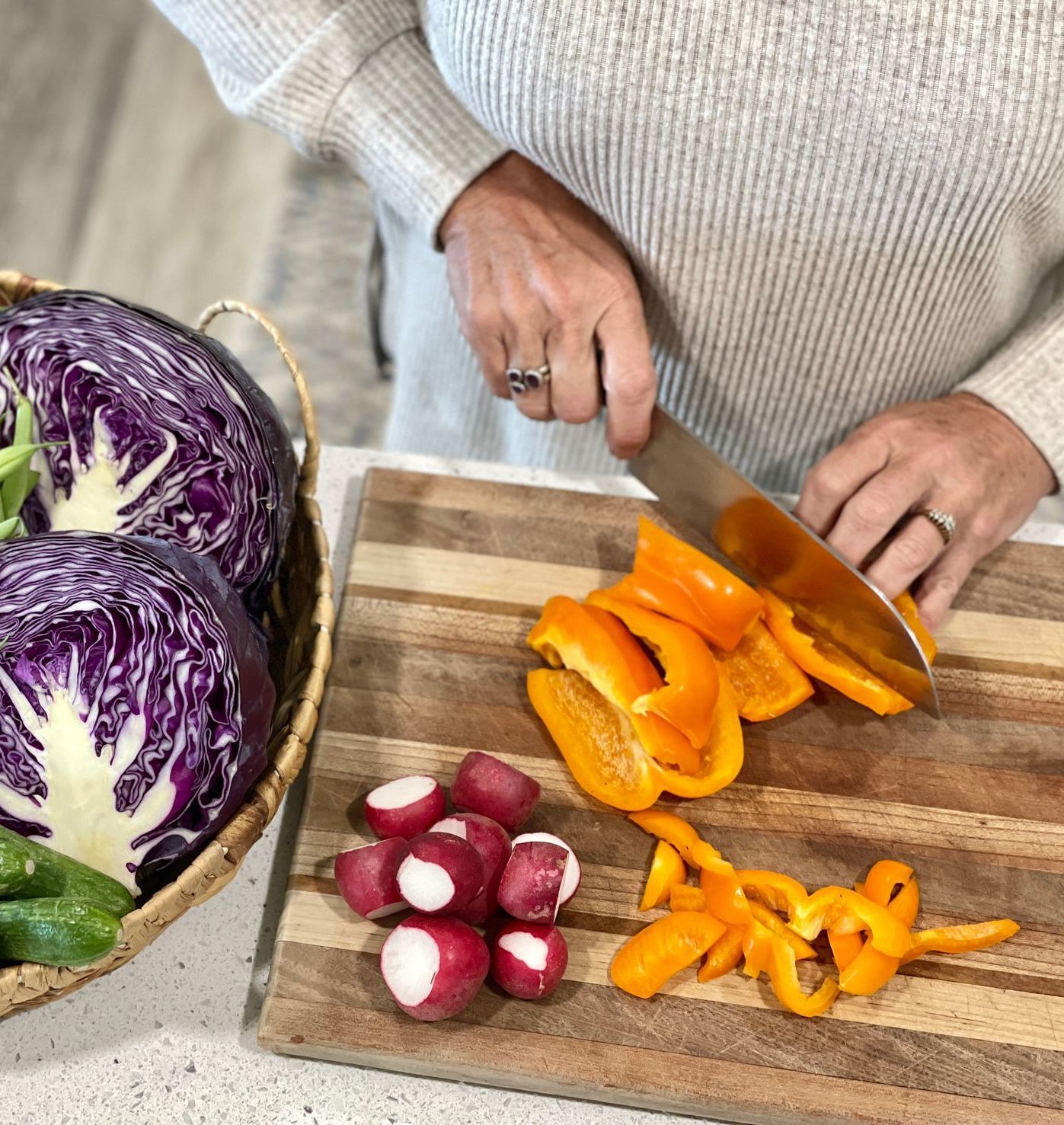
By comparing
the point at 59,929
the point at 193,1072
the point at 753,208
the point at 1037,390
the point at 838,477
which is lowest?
the point at 193,1072

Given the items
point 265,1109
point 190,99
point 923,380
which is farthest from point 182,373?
point 190,99

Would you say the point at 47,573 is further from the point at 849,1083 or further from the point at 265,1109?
the point at 849,1083

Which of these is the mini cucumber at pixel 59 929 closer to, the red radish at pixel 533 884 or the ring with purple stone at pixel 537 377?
the red radish at pixel 533 884

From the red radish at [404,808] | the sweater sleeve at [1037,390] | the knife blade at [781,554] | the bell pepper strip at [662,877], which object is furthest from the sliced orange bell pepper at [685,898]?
the sweater sleeve at [1037,390]

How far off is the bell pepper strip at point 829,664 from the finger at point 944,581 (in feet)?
0.33

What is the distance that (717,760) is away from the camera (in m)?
1.18

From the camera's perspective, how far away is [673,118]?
1.26 meters

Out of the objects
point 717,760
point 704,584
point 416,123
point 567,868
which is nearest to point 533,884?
point 567,868

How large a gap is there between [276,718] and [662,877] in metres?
0.39

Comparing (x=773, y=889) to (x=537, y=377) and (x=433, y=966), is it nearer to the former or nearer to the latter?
(x=433, y=966)

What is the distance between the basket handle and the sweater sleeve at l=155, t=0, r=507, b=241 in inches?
13.5

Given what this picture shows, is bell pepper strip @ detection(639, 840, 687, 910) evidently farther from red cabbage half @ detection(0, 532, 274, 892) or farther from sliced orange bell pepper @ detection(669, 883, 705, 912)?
red cabbage half @ detection(0, 532, 274, 892)

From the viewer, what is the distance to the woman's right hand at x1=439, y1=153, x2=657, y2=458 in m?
1.41

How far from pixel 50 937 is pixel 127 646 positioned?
0.73 feet
